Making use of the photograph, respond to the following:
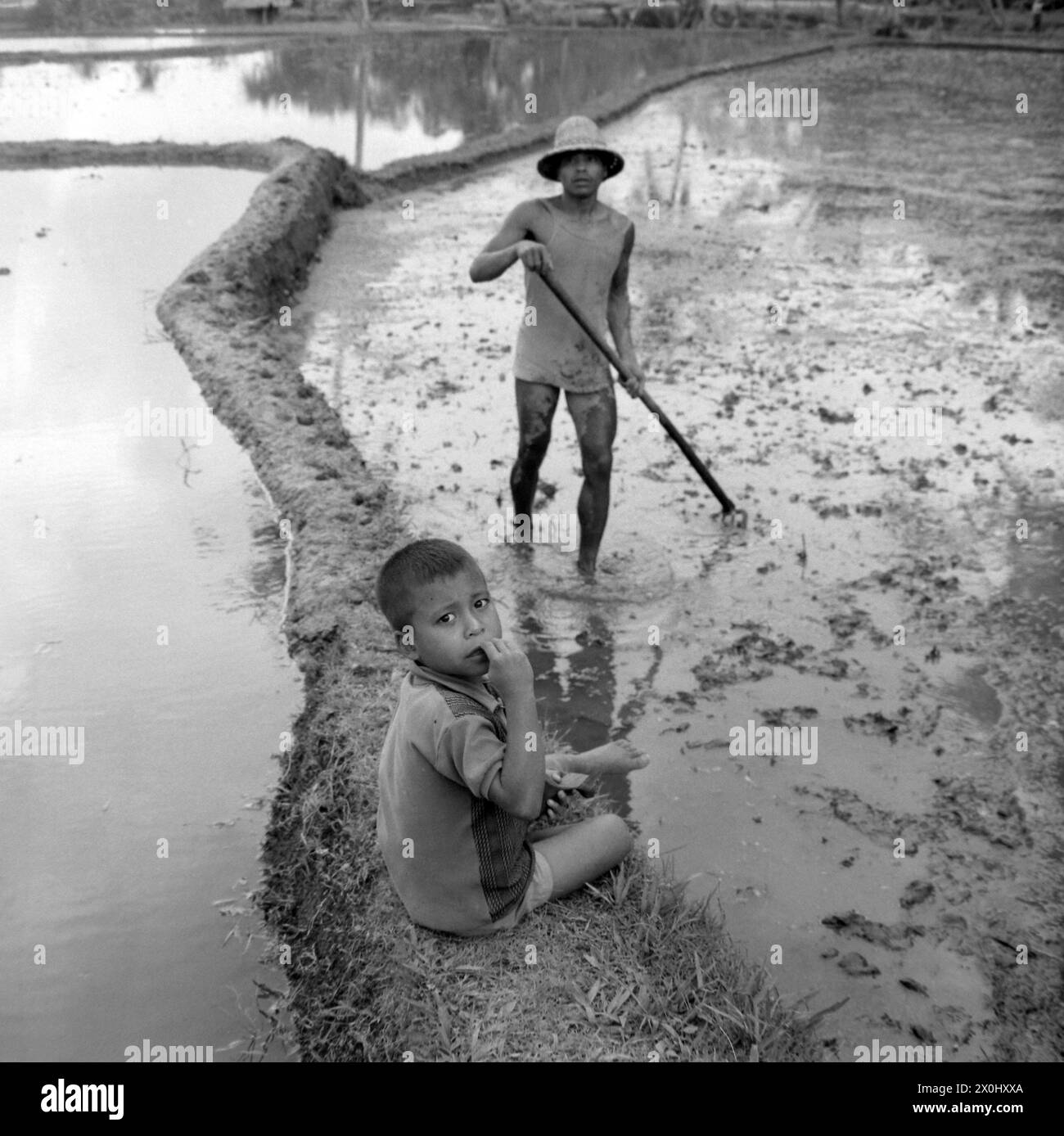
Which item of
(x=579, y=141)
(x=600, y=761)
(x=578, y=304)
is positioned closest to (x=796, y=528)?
(x=578, y=304)

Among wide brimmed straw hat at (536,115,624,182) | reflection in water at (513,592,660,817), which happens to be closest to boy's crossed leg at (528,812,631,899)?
reflection in water at (513,592,660,817)

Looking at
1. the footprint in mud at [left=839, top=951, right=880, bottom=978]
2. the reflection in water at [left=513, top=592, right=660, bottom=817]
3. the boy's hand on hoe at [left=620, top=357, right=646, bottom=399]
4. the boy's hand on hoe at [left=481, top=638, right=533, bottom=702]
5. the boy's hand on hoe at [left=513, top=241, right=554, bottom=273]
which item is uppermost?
the boy's hand on hoe at [left=513, top=241, right=554, bottom=273]

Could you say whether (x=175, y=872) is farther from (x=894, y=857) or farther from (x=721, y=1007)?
(x=894, y=857)

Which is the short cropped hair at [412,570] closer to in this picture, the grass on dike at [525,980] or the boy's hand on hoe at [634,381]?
the grass on dike at [525,980]

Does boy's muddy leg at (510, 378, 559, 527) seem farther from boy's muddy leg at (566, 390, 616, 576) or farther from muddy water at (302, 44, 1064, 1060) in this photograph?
muddy water at (302, 44, 1064, 1060)

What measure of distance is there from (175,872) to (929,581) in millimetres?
3226

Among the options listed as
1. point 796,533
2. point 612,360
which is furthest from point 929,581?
point 612,360

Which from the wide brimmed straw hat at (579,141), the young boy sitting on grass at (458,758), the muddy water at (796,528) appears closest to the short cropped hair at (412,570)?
the young boy sitting on grass at (458,758)

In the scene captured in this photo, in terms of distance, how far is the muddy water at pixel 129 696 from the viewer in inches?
119

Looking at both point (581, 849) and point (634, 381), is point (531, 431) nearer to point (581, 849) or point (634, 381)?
point (634, 381)

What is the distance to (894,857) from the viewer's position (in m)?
3.51

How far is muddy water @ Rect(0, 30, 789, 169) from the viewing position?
16641 millimetres

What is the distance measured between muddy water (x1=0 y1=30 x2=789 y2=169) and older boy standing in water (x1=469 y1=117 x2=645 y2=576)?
10.6 metres
